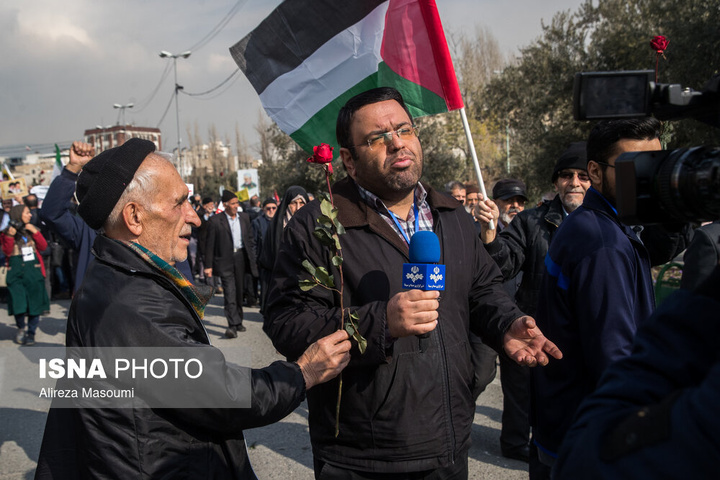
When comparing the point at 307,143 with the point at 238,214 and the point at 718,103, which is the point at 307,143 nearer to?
the point at 718,103

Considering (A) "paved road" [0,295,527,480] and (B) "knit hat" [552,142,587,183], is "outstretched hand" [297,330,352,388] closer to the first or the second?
(B) "knit hat" [552,142,587,183]

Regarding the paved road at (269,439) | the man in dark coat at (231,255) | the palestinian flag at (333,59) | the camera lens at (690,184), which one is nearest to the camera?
the camera lens at (690,184)

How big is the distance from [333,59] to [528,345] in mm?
2391

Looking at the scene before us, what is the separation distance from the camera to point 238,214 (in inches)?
412

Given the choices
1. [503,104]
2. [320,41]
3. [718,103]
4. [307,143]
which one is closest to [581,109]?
[718,103]

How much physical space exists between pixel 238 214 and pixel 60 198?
4.83 metres

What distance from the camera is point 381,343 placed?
7.40 ft

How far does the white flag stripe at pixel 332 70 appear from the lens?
153 inches

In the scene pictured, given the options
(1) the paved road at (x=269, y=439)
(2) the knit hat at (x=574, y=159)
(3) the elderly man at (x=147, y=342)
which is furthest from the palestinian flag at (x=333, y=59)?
(1) the paved road at (x=269, y=439)

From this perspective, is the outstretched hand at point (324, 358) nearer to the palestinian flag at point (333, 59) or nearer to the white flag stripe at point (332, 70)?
the palestinian flag at point (333, 59)

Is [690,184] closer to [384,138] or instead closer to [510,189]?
[384,138]

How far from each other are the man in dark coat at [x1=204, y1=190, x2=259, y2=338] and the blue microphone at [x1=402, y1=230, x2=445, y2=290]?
25.1 ft

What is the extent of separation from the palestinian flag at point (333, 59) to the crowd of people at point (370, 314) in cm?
103

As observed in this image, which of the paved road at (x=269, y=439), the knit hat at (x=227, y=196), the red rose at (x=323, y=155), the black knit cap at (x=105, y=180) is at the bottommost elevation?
the paved road at (x=269, y=439)
